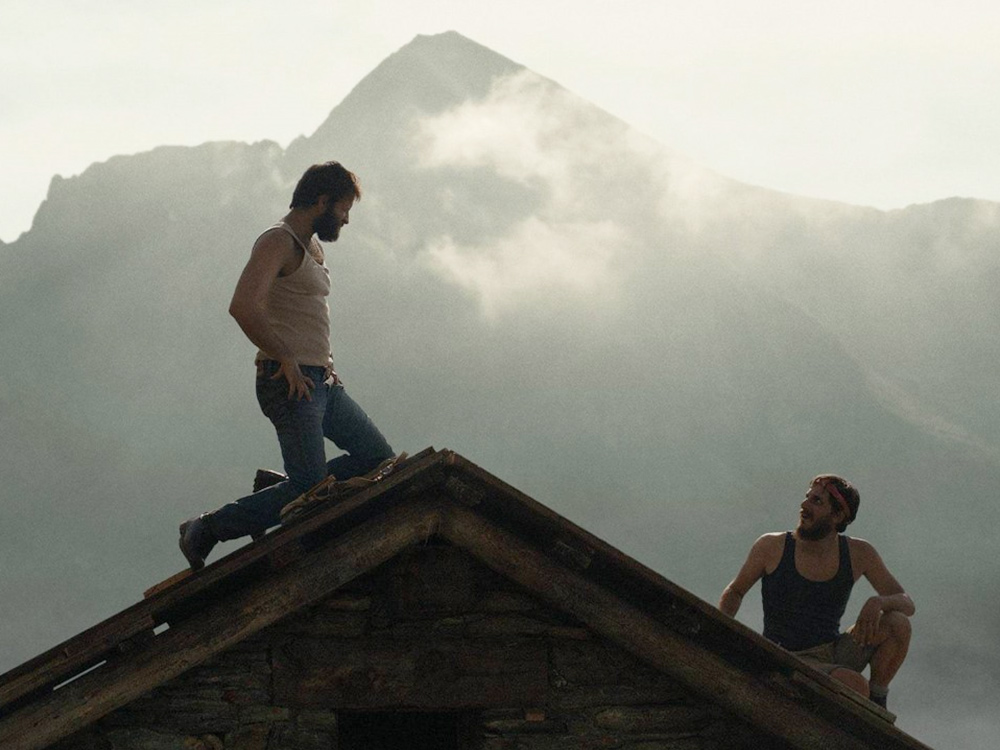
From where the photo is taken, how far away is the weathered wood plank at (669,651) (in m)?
6.08

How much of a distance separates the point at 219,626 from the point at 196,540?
66 cm

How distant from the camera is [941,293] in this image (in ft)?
324

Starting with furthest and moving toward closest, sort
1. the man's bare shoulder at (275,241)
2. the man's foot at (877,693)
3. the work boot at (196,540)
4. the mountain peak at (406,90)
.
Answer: the mountain peak at (406,90), the man's foot at (877,693), the work boot at (196,540), the man's bare shoulder at (275,241)

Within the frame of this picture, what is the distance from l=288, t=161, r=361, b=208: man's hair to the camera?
6434mm

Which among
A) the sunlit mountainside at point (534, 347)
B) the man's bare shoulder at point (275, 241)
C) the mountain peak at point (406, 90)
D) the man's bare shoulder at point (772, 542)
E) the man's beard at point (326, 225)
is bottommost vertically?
the man's bare shoulder at point (772, 542)

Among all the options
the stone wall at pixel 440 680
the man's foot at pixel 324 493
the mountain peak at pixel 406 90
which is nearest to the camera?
the stone wall at pixel 440 680

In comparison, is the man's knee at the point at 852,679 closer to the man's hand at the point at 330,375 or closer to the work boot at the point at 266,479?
the man's hand at the point at 330,375

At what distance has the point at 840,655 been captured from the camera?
6.91 meters

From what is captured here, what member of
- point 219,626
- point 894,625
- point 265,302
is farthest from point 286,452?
point 894,625

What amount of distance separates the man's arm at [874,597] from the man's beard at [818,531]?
14 cm

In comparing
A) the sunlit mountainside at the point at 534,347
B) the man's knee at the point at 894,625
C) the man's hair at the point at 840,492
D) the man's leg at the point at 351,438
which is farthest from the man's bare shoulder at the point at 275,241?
the sunlit mountainside at the point at 534,347

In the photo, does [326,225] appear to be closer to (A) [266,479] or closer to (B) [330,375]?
(B) [330,375]

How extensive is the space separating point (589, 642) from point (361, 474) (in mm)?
1431

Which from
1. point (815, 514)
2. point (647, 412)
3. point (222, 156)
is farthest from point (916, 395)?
point (815, 514)
